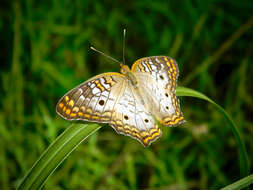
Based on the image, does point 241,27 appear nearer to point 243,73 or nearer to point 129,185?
point 243,73

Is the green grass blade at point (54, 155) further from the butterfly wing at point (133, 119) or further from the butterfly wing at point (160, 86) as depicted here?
the butterfly wing at point (160, 86)

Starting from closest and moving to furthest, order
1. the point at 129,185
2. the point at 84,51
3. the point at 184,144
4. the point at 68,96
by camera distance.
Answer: the point at 68,96 → the point at 129,185 → the point at 184,144 → the point at 84,51

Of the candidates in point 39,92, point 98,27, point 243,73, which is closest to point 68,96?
point 39,92

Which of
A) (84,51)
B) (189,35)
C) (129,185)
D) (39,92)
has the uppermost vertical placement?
(189,35)

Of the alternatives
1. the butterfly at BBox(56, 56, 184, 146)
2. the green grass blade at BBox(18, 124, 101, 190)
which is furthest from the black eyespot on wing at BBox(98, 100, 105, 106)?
the green grass blade at BBox(18, 124, 101, 190)

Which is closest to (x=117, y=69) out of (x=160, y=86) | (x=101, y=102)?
(x=160, y=86)

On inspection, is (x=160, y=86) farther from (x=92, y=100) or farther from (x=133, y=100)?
(x=92, y=100)

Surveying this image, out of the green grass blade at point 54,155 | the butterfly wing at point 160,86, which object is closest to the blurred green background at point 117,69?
the butterfly wing at point 160,86
